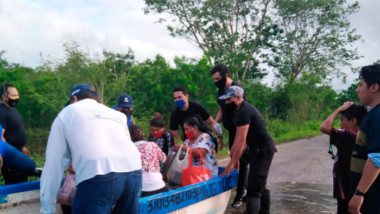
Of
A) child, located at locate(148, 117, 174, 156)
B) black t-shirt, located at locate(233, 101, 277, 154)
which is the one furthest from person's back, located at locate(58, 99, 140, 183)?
child, located at locate(148, 117, 174, 156)

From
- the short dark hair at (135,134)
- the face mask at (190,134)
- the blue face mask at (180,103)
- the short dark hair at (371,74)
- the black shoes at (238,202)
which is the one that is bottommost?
the black shoes at (238,202)

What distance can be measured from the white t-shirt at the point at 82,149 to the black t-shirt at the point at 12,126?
2.98 m

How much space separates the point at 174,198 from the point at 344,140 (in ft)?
5.78

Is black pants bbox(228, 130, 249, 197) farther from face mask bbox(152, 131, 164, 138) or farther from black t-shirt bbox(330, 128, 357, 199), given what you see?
black t-shirt bbox(330, 128, 357, 199)

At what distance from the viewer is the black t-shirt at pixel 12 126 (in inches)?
198

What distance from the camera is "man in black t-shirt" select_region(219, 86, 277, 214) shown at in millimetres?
4277

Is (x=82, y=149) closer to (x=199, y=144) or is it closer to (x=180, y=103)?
(x=199, y=144)

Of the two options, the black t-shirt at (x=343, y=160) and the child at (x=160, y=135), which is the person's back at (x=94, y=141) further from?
the child at (x=160, y=135)

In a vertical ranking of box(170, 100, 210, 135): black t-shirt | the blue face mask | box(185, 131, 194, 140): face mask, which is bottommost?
box(185, 131, 194, 140): face mask

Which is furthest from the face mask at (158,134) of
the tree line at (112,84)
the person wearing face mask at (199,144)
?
the tree line at (112,84)

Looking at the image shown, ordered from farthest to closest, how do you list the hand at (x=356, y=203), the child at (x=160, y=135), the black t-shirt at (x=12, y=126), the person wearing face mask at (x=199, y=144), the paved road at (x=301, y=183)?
the paved road at (x=301, y=183), the child at (x=160, y=135), the black t-shirt at (x=12, y=126), the person wearing face mask at (x=199, y=144), the hand at (x=356, y=203)

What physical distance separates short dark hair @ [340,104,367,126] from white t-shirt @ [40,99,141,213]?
220 cm

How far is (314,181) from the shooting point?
7359mm

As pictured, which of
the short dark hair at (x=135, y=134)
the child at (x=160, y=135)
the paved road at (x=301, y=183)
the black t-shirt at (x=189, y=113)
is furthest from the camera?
the black t-shirt at (x=189, y=113)
